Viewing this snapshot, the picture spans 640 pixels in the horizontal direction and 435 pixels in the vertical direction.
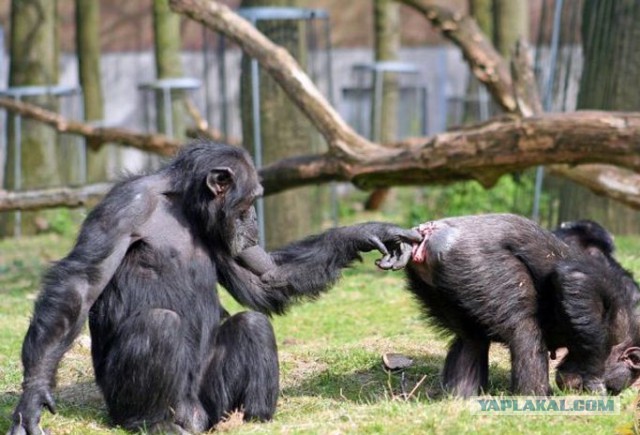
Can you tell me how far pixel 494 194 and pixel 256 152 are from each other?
3.27 meters

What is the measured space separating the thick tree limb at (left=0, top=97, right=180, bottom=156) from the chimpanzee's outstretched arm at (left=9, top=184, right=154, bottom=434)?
25.2ft

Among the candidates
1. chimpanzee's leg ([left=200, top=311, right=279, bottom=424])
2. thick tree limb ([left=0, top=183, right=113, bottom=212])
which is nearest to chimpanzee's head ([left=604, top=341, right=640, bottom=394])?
chimpanzee's leg ([left=200, top=311, right=279, bottom=424])

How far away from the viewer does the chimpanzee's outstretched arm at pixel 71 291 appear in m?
5.26

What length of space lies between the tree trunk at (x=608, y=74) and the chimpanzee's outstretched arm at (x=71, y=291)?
7530 millimetres

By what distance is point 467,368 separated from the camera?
20.7ft

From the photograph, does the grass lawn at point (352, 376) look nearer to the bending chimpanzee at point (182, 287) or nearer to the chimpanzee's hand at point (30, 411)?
the bending chimpanzee at point (182, 287)

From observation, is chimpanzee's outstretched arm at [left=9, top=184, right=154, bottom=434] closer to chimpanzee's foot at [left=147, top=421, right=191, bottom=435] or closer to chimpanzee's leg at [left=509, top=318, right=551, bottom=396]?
chimpanzee's foot at [left=147, top=421, right=191, bottom=435]

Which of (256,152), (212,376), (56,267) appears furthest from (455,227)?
(256,152)

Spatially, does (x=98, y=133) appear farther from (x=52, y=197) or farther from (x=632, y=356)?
(x=632, y=356)

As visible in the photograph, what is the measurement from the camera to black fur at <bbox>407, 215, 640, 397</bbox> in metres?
5.95

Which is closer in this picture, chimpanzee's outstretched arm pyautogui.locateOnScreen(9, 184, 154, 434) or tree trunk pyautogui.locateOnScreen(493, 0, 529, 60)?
chimpanzee's outstretched arm pyautogui.locateOnScreen(9, 184, 154, 434)

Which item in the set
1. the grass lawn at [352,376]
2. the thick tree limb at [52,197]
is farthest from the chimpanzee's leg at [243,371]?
the thick tree limb at [52,197]

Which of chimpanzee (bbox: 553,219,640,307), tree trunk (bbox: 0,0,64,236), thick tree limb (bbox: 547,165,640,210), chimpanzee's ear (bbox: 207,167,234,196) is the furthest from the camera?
tree trunk (bbox: 0,0,64,236)

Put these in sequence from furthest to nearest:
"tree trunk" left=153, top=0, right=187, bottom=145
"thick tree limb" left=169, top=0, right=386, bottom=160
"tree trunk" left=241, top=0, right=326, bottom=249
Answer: "tree trunk" left=153, top=0, right=187, bottom=145
"tree trunk" left=241, top=0, right=326, bottom=249
"thick tree limb" left=169, top=0, right=386, bottom=160
